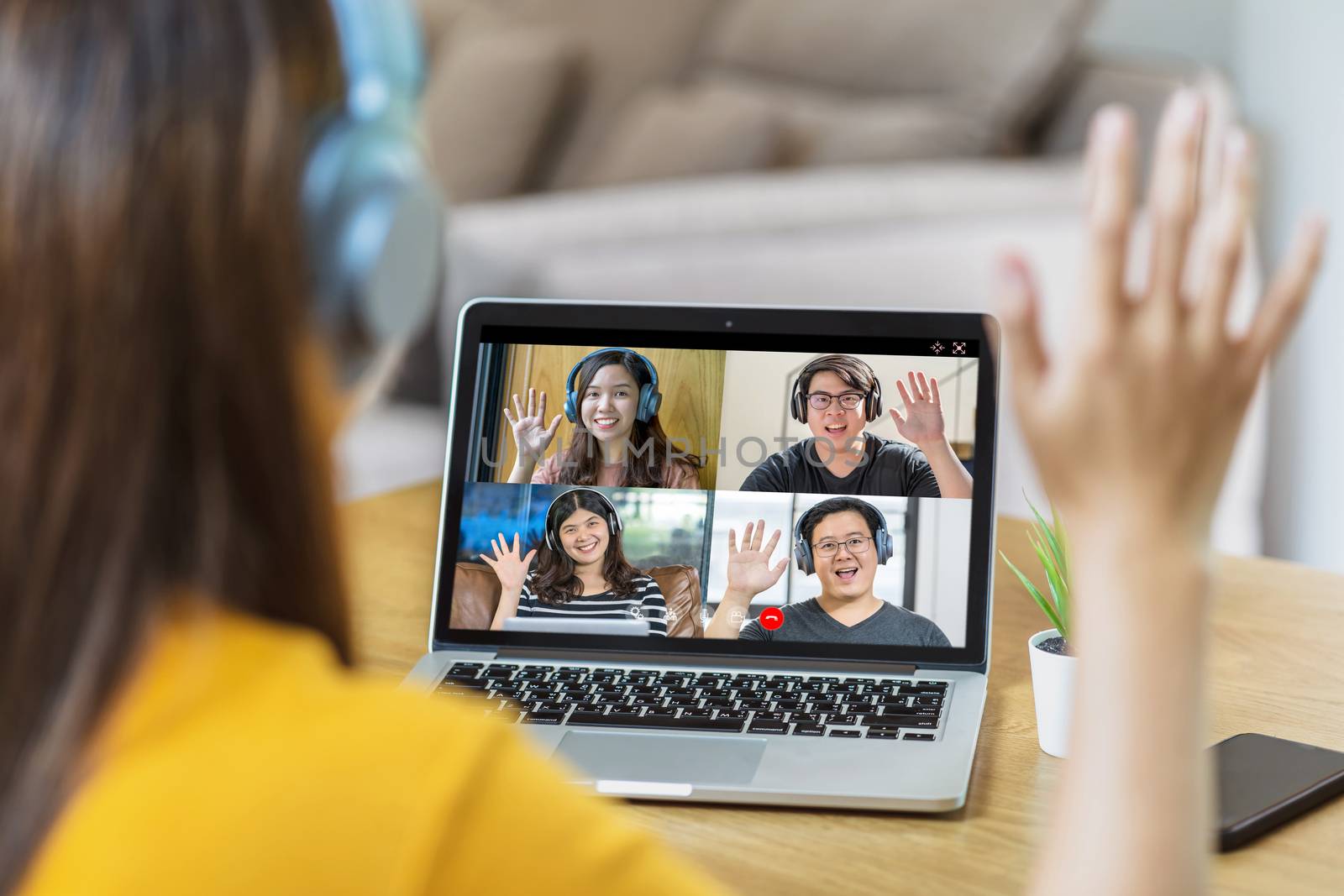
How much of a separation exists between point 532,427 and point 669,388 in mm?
96

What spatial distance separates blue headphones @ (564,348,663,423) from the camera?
3.00 feet

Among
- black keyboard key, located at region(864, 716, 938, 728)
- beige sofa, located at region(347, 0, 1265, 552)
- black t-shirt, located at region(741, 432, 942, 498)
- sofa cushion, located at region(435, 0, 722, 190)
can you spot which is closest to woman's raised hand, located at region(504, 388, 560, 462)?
black t-shirt, located at region(741, 432, 942, 498)

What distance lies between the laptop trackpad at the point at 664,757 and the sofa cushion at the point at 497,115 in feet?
6.99

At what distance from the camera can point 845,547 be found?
88 cm

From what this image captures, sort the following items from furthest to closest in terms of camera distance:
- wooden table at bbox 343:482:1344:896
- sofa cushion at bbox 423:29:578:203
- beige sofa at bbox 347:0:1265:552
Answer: sofa cushion at bbox 423:29:578:203, beige sofa at bbox 347:0:1265:552, wooden table at bbox 343:482:1344:896

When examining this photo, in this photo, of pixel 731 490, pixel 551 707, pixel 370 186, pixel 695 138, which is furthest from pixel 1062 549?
pixel 695 138

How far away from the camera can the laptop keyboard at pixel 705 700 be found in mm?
771

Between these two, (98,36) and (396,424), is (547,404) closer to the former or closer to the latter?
(98,36)

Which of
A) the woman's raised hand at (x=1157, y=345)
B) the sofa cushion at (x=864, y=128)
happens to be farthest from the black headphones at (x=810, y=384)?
the sofa cushion at (x=864, y=128)

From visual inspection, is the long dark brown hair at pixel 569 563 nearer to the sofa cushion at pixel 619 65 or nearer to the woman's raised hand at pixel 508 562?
the woman's raised hand at pixel 508 562

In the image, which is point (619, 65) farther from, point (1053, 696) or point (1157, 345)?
point (1157, 345)

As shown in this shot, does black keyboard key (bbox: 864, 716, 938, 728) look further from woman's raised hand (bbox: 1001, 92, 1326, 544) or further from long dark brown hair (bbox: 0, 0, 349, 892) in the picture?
long dark brown hair (bbox: 0, 0, 349, 892)

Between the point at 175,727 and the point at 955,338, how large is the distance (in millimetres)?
648

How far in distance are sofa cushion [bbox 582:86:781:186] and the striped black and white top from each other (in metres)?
1.73
